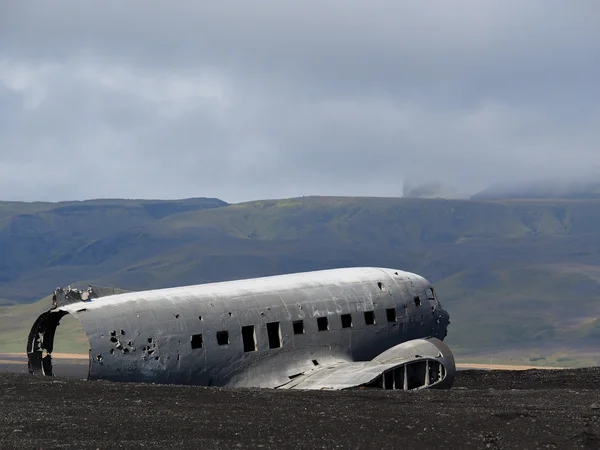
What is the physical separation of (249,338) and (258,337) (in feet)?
1.20

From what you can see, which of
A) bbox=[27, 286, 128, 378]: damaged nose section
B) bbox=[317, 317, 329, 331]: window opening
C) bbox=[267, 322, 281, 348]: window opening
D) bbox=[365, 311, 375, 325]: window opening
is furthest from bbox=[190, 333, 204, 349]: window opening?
bbox=[365, 311, 375, 325]: window opening

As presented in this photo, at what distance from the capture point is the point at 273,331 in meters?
36.5

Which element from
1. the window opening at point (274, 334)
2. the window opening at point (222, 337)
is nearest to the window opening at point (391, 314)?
the window opening at point (274, 334)

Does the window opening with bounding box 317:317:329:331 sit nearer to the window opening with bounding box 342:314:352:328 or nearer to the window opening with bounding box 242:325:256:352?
the window opening with bounding box 342:314:352:328

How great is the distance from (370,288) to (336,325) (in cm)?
247

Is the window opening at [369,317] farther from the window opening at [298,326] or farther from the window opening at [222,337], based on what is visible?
the window opening at [222,337]

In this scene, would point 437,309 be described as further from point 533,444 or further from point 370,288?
Result: point 533,444

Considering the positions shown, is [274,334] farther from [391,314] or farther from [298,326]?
[391,314]

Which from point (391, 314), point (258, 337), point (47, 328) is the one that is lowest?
point (258, 337)

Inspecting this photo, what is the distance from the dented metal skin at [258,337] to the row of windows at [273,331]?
4 cm

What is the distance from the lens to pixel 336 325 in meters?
38.2

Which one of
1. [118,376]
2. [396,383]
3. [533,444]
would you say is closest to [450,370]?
[396,383]

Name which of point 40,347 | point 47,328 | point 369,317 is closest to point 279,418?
point 47,328

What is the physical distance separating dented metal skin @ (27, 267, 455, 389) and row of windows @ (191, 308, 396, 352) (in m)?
0.04
